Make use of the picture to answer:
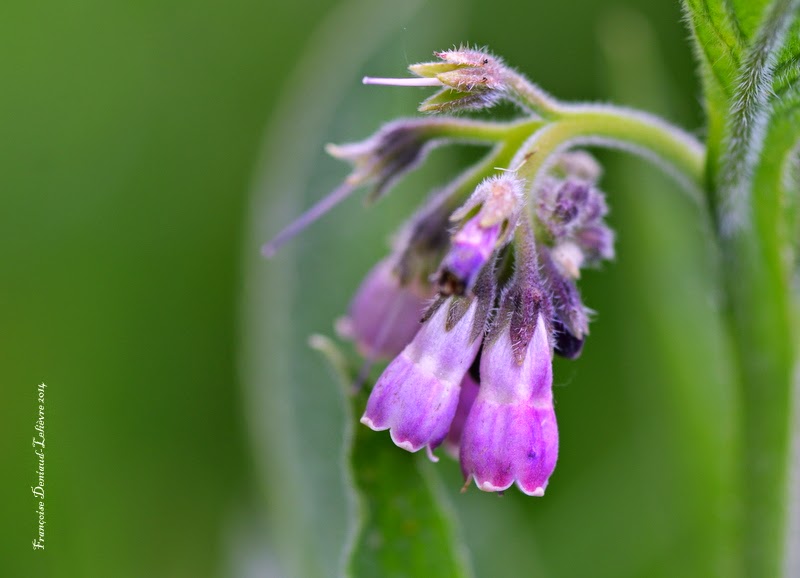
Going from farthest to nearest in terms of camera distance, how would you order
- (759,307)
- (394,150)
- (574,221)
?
(759,307)
(394,150)
(574,221)

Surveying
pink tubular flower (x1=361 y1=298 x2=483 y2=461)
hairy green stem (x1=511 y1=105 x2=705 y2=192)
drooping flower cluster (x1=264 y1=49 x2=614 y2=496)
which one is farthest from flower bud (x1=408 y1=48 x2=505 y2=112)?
pink tubular flower (x1=361 y1=298 x2=483 y2=461)

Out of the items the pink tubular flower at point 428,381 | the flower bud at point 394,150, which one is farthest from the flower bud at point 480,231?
the flower bud at point 394,150

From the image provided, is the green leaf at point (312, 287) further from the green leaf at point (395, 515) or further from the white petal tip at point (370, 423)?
the white petal tip at point (370, 423)

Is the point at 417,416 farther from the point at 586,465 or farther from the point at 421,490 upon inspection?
the point at 586,465

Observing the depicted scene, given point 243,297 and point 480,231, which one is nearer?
point 480,231

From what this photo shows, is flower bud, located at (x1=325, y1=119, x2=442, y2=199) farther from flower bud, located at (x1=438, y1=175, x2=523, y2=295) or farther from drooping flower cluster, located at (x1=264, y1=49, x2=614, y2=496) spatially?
flower bud, located at (x1=438, y1=175, x2=523, y2=295)

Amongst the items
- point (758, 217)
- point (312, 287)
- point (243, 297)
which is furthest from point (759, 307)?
point (243, 297)

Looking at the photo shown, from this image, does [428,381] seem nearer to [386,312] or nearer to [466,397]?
[466,397]
